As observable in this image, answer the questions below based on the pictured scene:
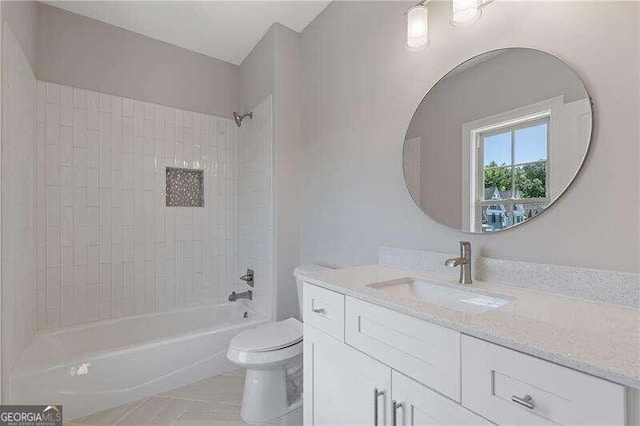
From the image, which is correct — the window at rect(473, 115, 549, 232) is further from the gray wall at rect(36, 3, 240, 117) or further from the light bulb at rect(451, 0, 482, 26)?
the gray wall at rect(36, 3, 240, 117)

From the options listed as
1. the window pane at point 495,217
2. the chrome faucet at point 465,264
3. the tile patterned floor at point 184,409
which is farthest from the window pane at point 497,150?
the tile patterned floor at point 184,409

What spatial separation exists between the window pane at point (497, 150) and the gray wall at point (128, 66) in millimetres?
2445

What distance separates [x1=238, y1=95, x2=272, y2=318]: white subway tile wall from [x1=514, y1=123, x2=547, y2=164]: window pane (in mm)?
1664

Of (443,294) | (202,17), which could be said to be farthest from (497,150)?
(202,17)

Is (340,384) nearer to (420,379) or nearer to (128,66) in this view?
(420,379)

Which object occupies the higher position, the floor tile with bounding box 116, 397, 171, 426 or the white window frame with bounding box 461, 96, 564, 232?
the white window frame with bounding box 461, 96, 564, 232

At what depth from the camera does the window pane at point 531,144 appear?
1.08 metres

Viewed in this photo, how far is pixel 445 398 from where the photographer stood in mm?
813

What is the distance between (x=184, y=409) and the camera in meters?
1.81

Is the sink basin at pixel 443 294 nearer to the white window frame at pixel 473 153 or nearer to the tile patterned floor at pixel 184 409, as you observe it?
the white window frame at pixel 473 153

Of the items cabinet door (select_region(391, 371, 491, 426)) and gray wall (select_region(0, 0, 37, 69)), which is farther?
gray wall (select_region(0, 0, 37, 69))

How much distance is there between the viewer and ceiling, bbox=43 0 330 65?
2.15 meters

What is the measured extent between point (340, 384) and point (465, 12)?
1.55m

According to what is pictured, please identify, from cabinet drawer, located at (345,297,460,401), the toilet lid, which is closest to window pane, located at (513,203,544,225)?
cabinet drawer, located at (345,297,460,401)
